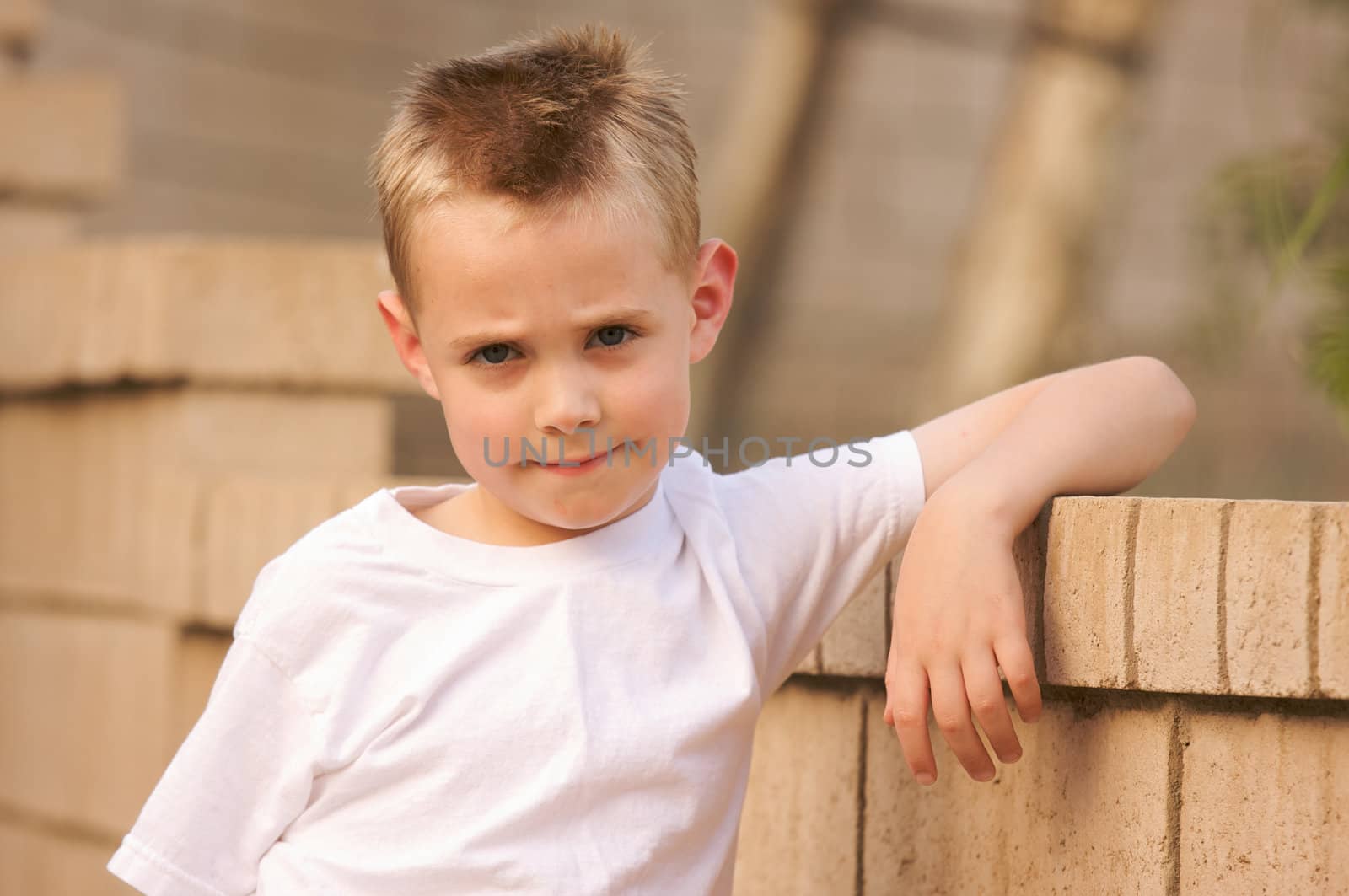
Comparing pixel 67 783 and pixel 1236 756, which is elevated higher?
pixel 1236 756

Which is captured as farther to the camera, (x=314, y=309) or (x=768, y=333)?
(x=768, y=333)

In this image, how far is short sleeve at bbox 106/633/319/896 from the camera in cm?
143

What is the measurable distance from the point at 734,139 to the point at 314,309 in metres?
2.32

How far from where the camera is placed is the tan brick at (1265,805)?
1297mm

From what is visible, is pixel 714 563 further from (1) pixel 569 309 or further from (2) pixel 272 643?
(2) pixel 272 643

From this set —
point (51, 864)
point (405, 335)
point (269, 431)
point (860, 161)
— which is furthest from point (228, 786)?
point (860, 161)

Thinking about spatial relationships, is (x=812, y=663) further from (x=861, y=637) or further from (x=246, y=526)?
(x=246, y=526)

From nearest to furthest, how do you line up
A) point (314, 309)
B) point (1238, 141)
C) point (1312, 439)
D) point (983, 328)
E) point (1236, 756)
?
point (1236, 756)
point (314, 309)
point (983, 328)
point (1312, 439)
point (1238, 141)

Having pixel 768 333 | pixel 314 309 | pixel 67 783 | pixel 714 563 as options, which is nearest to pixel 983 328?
pixel 768 333

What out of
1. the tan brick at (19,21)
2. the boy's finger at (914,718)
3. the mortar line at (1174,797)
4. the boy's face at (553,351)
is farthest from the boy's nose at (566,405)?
the tan brick at (19,21)

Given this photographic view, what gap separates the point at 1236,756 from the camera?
1351mm

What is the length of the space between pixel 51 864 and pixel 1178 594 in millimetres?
2457

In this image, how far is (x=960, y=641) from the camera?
53.5 inches

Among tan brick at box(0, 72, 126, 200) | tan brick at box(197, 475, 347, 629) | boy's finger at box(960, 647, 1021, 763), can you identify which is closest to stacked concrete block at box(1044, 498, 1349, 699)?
boy's finger at box(960, 647, 1021, 763)
